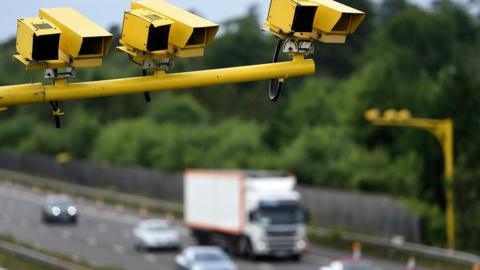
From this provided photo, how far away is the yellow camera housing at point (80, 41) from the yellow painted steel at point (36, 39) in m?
0.11

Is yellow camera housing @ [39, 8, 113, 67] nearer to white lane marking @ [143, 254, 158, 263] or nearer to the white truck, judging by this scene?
the white truck

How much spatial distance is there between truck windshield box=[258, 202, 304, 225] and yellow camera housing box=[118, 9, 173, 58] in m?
32.2

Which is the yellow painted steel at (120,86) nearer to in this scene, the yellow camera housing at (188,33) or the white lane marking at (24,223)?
the yellow camera housing at (188,33)

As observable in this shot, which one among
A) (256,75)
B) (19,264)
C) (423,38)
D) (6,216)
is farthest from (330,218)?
(423,38)

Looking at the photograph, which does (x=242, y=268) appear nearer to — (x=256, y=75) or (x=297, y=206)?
(x=297, y=206)

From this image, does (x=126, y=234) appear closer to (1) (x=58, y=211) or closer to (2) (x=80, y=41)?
(1) (x=58, y=211)

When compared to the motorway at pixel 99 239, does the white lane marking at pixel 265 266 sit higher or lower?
higher

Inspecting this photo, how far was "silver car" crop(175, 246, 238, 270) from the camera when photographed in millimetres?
35219

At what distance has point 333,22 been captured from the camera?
11078 mm

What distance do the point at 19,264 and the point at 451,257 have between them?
1770 cm

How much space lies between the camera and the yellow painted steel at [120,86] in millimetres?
11141

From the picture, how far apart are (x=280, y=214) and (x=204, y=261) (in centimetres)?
770

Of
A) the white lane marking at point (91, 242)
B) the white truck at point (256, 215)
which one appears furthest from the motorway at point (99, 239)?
the white truck at point (256, 215)

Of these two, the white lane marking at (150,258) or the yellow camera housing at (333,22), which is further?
the white lane marking at (150,258)
